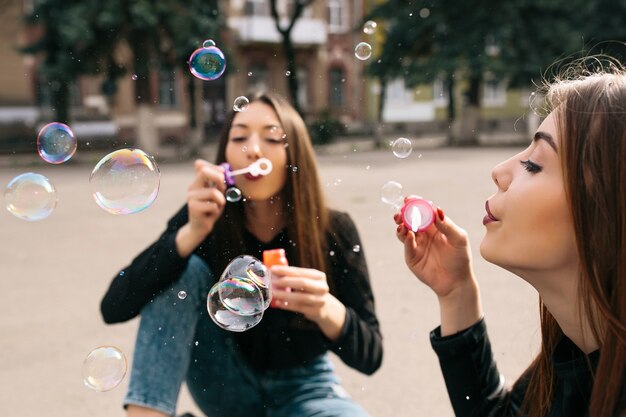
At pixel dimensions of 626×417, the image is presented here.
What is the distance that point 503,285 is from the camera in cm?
401

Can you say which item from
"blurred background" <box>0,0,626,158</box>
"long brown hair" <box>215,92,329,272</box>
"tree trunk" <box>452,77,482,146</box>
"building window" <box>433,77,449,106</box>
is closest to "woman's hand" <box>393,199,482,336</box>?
"long brown hair" <box>215,92,329,272</box>

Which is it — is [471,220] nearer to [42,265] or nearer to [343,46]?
[42,265]

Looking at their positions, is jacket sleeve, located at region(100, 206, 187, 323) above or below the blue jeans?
above

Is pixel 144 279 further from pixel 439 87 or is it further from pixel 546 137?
pixel 439 87

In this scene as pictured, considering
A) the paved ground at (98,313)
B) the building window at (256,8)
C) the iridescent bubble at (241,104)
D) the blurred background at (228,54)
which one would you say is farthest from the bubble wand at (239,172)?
the building window at (256,8)

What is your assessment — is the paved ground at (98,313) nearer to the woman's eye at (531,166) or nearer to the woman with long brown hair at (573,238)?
the woman with long brown hair at (573,238)

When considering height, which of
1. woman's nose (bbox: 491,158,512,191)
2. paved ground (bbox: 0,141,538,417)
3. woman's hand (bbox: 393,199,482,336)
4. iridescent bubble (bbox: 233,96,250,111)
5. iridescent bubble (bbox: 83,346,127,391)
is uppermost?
iridescent bubble (bbox: 233,96,250,111)

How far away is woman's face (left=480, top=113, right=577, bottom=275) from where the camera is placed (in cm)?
103

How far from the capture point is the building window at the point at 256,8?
2072 centimetres

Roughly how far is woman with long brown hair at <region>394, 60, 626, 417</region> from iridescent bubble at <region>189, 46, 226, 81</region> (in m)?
1.05

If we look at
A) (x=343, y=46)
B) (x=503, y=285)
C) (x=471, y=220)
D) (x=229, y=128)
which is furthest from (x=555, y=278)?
(x=343, y=46)

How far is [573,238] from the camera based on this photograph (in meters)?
1.03

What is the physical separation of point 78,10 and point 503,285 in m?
11.4

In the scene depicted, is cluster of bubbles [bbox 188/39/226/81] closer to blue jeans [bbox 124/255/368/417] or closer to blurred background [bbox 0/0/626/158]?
blue jeans [bbox 124/255/368/417]
